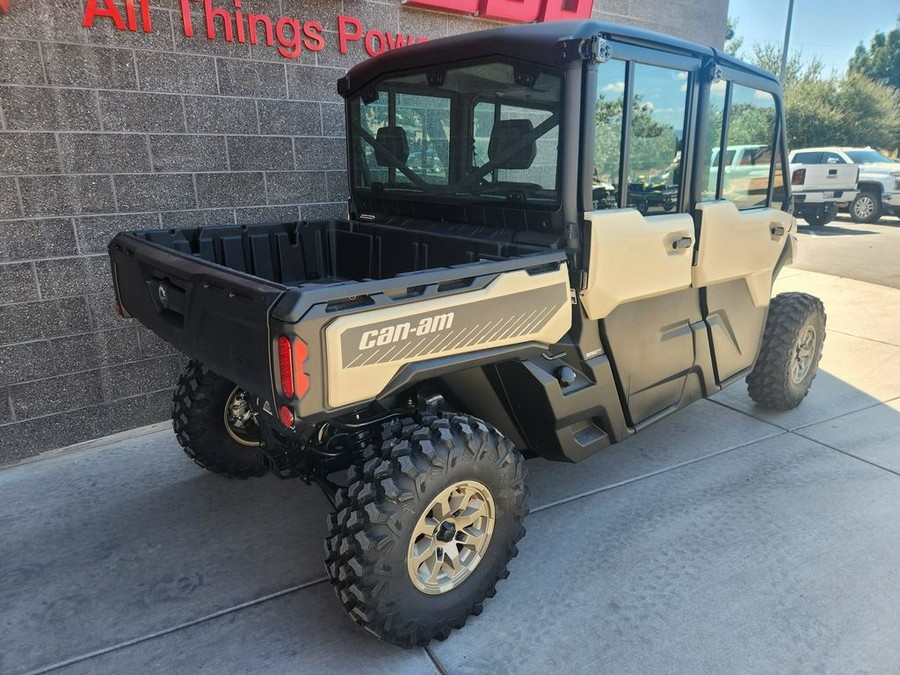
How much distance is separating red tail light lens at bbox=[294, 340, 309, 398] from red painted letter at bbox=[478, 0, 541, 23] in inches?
177

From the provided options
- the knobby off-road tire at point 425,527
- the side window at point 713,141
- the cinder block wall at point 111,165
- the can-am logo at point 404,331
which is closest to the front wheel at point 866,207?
the side window at point 713,141

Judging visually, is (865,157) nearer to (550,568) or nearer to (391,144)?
(391,144)

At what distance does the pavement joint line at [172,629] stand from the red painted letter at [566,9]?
16.5ft

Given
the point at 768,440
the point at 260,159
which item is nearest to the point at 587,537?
the point at 768,440

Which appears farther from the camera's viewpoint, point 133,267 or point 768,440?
point 768,440

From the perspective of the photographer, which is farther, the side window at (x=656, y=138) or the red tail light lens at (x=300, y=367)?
the side window at (x=656, y=138)

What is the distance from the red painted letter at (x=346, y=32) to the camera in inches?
189

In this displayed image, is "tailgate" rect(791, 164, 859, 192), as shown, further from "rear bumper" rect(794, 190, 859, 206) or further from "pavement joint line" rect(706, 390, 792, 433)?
"pavement joint line" rect(706, 390, 792, 433)

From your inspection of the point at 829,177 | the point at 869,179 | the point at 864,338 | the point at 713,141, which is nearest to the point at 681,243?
the point at 713,141

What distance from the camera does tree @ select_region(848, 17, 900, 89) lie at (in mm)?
49625

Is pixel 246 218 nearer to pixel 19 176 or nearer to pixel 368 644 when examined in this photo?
pixel 19 176

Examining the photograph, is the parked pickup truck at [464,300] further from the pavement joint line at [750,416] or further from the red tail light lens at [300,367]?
the pavement joint line at [750,416]

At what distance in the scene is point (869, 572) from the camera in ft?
9.57

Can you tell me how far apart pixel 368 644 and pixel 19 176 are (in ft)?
10.8
